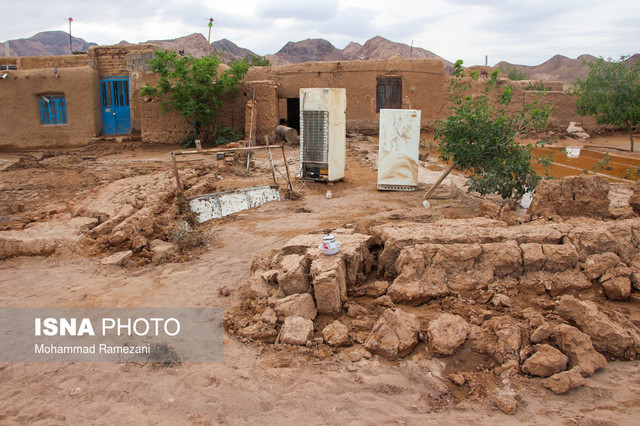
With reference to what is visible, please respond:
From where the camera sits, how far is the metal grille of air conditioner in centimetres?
919

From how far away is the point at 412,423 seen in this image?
8.47ft

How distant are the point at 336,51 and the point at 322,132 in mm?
47865

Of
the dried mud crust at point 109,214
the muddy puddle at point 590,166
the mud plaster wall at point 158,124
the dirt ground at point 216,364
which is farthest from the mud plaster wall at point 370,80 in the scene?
the dirt ground at point 216,364

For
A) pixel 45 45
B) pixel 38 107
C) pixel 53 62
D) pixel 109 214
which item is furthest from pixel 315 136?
pixel 45 45

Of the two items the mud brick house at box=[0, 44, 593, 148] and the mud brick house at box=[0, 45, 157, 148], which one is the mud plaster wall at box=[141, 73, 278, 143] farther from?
the mud brick house at box=[0, 45, 157, 148]

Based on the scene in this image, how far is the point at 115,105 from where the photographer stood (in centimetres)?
1656

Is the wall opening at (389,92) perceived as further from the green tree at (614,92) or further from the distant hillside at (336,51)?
the distant hillside at (336,51)

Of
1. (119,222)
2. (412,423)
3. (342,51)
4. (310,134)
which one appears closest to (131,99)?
(310,134)

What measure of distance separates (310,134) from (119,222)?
4579 millimetres

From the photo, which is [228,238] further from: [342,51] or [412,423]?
[342,51]

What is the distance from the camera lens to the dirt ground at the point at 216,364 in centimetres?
269

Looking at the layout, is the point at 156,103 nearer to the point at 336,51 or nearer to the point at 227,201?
the point at 227,201

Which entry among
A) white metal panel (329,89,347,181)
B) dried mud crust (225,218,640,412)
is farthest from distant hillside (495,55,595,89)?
dried mud crust (225,218,640,412)

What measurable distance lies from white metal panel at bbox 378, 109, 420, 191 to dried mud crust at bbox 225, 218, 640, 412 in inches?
163
